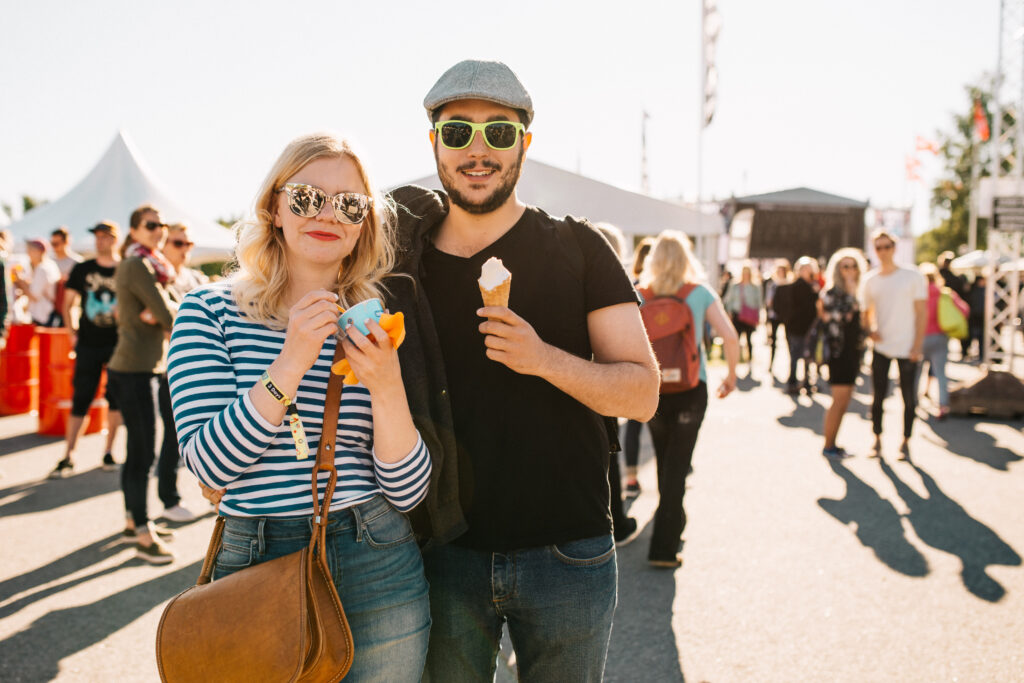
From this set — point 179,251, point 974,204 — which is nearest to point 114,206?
point 179,251

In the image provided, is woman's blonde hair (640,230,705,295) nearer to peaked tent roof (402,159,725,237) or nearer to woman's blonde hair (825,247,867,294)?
peaked tent roof (402,159,725,237)

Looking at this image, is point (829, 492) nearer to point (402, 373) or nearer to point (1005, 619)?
point (1005, 619)

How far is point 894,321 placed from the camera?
6.51 metres

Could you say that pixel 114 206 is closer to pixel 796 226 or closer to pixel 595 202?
pixel 595 202

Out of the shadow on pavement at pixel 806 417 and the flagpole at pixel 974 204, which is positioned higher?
the flagpole at pixel 974 204

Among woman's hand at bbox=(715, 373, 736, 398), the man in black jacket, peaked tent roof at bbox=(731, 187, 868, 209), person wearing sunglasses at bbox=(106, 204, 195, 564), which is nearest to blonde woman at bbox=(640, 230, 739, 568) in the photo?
woman's hand at bbox=(715, 373, 736, 398)

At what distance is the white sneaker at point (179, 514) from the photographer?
4883mm

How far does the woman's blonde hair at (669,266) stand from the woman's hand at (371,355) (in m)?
3.24

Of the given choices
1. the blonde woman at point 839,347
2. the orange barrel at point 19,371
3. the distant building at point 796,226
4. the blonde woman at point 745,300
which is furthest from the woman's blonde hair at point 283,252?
the distant building at point 796,226

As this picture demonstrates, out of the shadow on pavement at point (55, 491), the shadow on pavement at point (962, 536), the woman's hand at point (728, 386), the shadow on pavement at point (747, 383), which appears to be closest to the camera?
the shadow on pavement at point (962, 536)

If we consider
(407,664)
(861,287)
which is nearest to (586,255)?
(407,664)

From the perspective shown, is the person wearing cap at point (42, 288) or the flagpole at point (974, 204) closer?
the person wearing cap at point (42, 288)

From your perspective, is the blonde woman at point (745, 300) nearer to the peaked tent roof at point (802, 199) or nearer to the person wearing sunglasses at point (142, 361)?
the person wearing sunglasses at point (142, 361)

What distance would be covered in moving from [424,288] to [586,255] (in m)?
0.42
